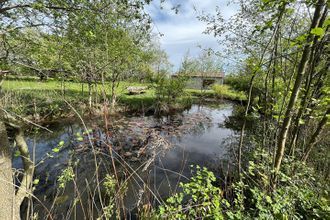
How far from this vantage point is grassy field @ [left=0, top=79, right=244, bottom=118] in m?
4.80

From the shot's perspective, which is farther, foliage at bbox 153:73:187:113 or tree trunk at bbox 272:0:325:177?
foliage at bbox 153:73:187:113

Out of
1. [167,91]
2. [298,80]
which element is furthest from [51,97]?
[298,80]

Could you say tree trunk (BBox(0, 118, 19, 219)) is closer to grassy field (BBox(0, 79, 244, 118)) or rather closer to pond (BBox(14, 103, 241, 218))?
grassy field (BBox(0, 79, 244, 118))

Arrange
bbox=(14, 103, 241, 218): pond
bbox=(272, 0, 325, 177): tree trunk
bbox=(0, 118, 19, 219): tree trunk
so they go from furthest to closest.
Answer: bbox=(14, 103, 241, 218): pond < bbox=(272, 0, 325, 177): tree trunk < bbox=(0, 118, 19, 219): tree trunk

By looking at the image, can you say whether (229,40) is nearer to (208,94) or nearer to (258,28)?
(258,28)

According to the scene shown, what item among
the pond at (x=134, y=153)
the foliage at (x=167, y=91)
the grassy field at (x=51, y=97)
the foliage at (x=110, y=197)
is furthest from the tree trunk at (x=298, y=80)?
the foliage at (x=167, y=91)

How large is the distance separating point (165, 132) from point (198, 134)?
2.45 m

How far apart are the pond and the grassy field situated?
968 mm

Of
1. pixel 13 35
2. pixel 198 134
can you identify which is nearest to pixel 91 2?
pixel 13 35

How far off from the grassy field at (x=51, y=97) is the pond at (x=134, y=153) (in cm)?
97

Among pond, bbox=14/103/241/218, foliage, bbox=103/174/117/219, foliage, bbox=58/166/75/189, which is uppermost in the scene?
foliage, bbox=58/166/75/189

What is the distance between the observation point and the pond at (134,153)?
4.29 m

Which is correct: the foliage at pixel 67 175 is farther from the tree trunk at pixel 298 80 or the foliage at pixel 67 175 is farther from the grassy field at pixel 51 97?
the tree trunk at pixel 298 80

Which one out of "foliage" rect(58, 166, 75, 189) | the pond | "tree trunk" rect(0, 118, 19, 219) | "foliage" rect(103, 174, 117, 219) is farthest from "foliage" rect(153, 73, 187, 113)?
"tree trunk" rect(0, 118, 19, 219)
